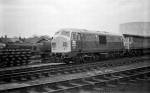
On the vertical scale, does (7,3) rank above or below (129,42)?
above

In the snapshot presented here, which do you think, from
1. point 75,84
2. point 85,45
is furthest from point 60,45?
point 75,84

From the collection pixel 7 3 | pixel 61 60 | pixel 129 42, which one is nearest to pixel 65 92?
pixel 7 3

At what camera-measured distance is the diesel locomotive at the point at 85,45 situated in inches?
511

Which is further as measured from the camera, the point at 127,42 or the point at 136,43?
the point at 136,43

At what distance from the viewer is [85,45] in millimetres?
13906

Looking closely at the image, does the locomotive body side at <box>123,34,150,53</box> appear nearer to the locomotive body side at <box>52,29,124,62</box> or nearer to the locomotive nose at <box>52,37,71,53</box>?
the locomotive body side at <box>52,29,124,62</box>

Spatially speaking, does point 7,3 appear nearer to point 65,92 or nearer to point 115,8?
point 65,92

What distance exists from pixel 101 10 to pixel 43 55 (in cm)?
848

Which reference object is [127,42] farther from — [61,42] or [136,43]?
[61,42]

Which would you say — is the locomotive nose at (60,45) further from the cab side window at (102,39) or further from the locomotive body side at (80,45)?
the cab side window at (102,39)

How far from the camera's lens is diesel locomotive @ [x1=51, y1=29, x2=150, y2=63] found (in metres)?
13.0

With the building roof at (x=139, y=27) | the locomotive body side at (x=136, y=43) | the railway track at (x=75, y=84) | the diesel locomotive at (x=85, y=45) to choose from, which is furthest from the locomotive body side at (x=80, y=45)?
the railway track at (x=75, y=84)

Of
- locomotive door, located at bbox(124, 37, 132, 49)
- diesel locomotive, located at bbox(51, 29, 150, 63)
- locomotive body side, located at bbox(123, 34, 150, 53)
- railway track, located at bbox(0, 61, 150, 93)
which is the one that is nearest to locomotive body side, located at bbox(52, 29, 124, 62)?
diesel locomotive, located at bbox(51, 29, 150, 63)

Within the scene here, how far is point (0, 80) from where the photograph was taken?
7.46 m
